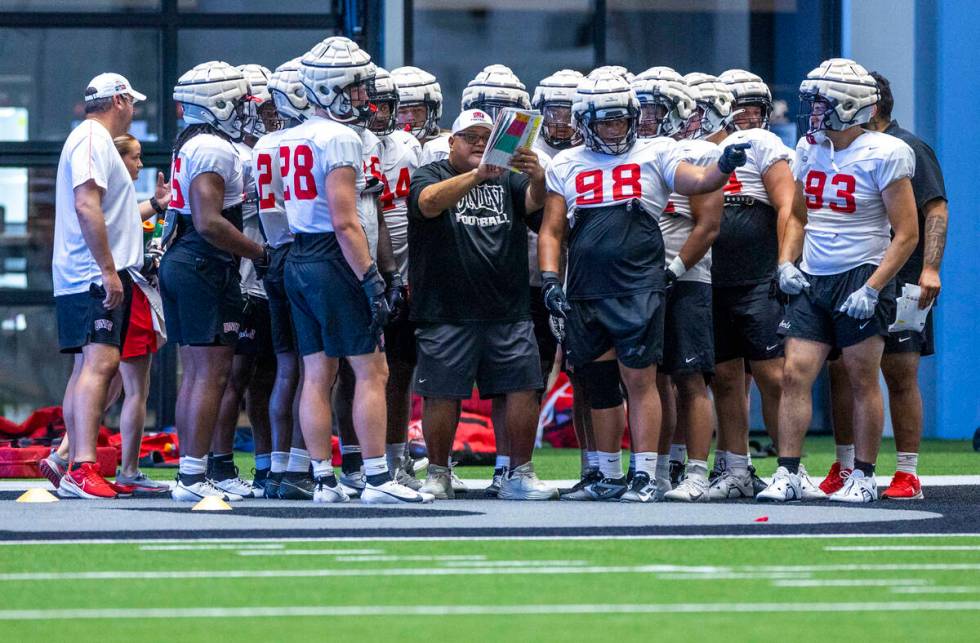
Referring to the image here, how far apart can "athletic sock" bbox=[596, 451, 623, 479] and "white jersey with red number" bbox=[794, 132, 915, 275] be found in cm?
114

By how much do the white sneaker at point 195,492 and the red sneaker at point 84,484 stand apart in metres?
0.30

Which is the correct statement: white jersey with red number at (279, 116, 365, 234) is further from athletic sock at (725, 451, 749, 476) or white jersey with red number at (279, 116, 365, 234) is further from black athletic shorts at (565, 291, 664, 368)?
athletic sock at (725, 451, 749, 476)

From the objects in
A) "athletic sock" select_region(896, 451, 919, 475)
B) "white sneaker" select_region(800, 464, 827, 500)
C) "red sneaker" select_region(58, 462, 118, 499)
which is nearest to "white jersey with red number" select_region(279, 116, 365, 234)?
"red sneaker" select_region(58, 462, 118, 499)

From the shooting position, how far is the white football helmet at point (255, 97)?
7742 millimetres

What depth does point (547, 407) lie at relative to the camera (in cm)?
1295

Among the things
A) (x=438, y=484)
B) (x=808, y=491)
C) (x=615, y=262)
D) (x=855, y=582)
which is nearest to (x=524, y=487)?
(x=438, y=484)

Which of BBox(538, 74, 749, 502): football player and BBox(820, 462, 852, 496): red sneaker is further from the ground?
BBox(538, 74, 749, 502): football player

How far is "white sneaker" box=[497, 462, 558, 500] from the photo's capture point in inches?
297

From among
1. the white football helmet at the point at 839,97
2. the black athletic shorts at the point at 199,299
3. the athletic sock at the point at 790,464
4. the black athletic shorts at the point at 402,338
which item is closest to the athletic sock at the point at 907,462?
the athletic sock at the point at 790,464

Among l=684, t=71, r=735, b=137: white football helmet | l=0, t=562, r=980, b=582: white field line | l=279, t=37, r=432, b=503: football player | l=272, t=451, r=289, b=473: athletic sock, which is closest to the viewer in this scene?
l=0, t=562, r=980, b=582: white field line

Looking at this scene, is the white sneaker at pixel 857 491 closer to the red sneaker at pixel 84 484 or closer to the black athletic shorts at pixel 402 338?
the black athletic shorts at pixel 402 338

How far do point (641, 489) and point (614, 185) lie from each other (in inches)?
50.0

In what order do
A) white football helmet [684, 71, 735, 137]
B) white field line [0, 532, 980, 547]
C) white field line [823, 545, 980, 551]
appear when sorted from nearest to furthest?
white field line [823, 545, 980, 551]
white field line [0, 532, 980, 547]
white football helmet [684, 71, 735, 137]

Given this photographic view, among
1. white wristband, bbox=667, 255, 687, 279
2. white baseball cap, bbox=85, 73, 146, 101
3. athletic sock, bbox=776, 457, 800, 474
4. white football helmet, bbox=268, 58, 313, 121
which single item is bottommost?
athletic sock, bbox=776, 457, 800, 474
